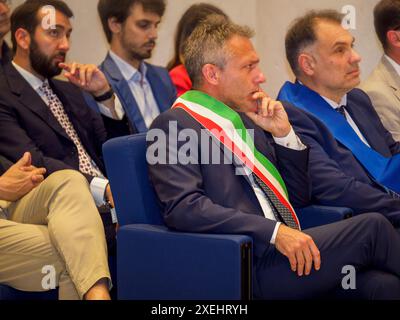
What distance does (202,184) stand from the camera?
2.49 metres

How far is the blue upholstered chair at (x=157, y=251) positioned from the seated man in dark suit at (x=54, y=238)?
129mm

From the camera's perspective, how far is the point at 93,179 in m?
3.04

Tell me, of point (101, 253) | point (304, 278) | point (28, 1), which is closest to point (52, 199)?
point (101, 253)

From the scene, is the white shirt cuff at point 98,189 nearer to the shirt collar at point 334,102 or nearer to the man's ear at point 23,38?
the man's ear at point 23,38

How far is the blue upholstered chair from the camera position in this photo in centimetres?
223

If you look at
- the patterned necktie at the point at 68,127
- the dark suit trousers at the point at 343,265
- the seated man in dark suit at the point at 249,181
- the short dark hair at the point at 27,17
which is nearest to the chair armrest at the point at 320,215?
the seated man in dark suit at the point at 249,181

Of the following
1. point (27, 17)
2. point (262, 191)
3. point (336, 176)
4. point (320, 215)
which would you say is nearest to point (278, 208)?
point (262, 191)

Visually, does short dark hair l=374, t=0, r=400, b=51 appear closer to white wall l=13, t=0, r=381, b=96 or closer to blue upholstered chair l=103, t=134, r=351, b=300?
white wall l=13, t=0, r=381, b=96

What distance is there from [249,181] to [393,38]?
5.89 ft

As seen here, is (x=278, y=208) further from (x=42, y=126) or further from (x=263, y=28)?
(x=263, y=28)

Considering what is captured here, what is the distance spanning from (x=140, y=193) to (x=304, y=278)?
0.61 meters

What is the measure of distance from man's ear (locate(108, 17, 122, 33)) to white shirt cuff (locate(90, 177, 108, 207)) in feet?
4.32

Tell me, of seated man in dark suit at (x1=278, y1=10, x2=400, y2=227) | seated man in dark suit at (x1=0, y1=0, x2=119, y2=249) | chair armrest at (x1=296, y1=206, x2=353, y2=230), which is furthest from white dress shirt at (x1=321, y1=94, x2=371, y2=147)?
seated man in dark suit at (x1=0, y1=0, x2=119, y2=249)
